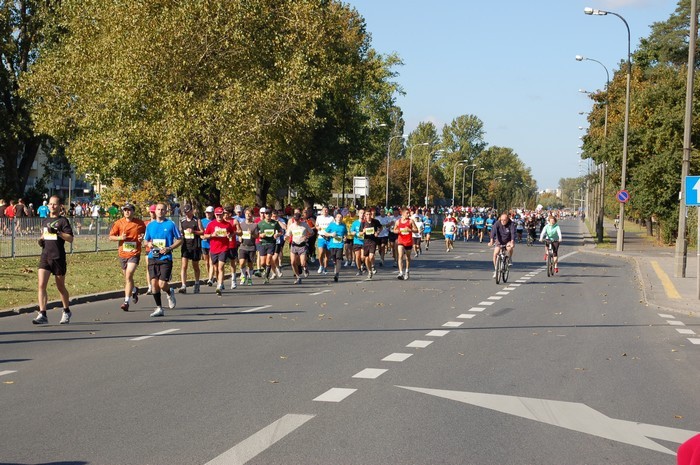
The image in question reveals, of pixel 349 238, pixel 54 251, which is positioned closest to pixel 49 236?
pixel 54 251

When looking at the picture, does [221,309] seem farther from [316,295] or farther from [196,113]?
[196,113]

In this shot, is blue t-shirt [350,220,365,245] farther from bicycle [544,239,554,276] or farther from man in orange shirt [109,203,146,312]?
man in orange shirt [109,203,146,312]

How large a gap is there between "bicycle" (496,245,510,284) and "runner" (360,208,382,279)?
131 inches

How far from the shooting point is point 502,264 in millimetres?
26141

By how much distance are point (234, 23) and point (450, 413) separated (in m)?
23.5

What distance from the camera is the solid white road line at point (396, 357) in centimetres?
1122

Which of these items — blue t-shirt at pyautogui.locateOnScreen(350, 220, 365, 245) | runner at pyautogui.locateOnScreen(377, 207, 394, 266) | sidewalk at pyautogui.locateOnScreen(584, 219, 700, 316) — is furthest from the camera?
runner at pyautogui.locateOnScreen(377, 207, 394, 266)

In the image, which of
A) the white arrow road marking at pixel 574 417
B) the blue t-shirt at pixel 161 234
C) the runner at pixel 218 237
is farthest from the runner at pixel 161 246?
the white arrow road marking at pixel 574 417

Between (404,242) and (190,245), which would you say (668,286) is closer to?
(404,242)

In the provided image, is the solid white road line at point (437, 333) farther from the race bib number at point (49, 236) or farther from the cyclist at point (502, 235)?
the cyclist at point (502, 235)

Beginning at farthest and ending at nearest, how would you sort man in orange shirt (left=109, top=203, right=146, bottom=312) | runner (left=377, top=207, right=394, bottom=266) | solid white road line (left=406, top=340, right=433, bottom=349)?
runner (left=377, top=207, right=394, bottom=266) < man in orange shirt (left=109, top=203, right=146, bottom=312) < solid white road line (left=406, top=340, right=433, bottom=349)

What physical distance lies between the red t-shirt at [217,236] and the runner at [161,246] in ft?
15.3

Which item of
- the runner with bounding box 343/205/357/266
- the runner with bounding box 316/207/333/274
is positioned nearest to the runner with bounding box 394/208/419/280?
the runner with bounding box 316/207/333/274

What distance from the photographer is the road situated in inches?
267
